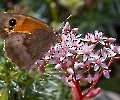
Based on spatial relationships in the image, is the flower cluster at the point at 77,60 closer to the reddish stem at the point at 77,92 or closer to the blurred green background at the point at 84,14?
the reddish stem at the point at 77,92

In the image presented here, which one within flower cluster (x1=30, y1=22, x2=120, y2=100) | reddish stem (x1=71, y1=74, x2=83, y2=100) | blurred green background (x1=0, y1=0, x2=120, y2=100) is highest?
blurred green background (x1=0, y1=0, x2=120, y2=100)

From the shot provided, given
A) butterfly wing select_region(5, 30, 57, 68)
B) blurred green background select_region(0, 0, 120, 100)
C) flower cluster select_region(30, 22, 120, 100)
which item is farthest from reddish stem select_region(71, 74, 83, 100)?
blurred green background select_region(0, 0, 120, 100)

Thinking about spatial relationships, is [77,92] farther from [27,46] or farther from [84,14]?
[84,14]

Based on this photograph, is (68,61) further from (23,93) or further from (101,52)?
(23,93)

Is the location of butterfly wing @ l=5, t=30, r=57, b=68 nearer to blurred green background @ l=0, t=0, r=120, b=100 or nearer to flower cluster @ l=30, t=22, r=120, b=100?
flower cluster @ l=30, t=22, r=120, b=100

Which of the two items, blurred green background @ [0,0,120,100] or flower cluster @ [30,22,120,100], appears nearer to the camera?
flower cluster @ [30,22,120,100]

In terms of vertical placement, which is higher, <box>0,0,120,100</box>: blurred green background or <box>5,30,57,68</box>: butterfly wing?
<box>0,0,120,100</box>: blurred green background

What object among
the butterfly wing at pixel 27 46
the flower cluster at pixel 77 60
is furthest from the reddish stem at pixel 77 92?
the butterfly wing at pixel 27 46

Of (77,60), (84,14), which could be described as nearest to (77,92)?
(77,60)

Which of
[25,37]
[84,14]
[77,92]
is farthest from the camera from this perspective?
[84,14]
